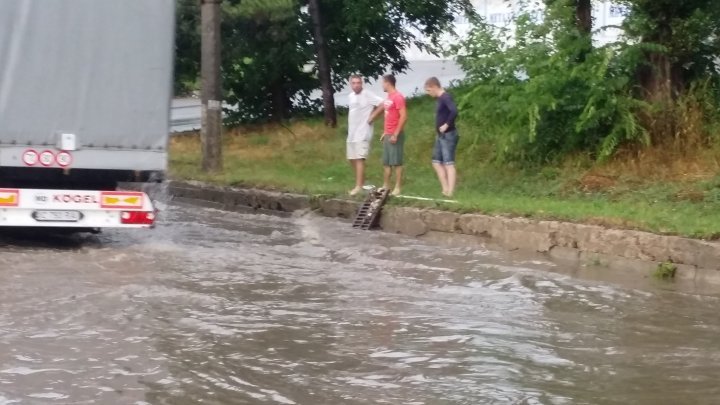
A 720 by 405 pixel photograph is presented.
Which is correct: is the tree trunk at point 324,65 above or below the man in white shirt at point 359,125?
above

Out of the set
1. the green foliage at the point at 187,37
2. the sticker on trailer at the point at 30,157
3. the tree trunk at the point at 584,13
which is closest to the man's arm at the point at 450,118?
the tree trunk at the point at 584,13

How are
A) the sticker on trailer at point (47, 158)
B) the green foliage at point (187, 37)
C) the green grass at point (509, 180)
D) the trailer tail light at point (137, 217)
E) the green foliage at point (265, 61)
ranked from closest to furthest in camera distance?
the sticker on trailer at point (47, 158) → the trailer tail light at point (137, 217) → the green grass at point (509, 180) → the green foliage at point (265, 61) → the green foliage at point (187, 37)

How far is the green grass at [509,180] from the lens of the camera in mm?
12688

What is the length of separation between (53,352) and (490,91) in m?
10.1

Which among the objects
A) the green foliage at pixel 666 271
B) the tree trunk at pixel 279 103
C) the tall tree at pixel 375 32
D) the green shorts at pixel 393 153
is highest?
the tall tree at pixel 375 32

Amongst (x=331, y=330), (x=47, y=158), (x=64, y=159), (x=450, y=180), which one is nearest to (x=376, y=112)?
(x=450, y=180)

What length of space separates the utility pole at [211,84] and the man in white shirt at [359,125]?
3.52 meters

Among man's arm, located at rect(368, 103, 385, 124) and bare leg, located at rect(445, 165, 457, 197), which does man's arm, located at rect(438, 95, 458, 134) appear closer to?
bare leg, located at rect(445, 165, 457, 197)

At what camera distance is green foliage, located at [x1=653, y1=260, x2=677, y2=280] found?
10.9 m

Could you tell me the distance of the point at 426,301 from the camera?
32.0ft

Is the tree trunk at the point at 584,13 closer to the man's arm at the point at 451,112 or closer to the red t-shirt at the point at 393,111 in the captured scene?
the man's arm at the point at 451,112

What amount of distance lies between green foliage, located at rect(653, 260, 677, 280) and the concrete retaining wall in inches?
2.2

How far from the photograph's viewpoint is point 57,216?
11.8 metres

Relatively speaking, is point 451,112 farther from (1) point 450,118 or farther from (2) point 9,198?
(2) point 9,198
